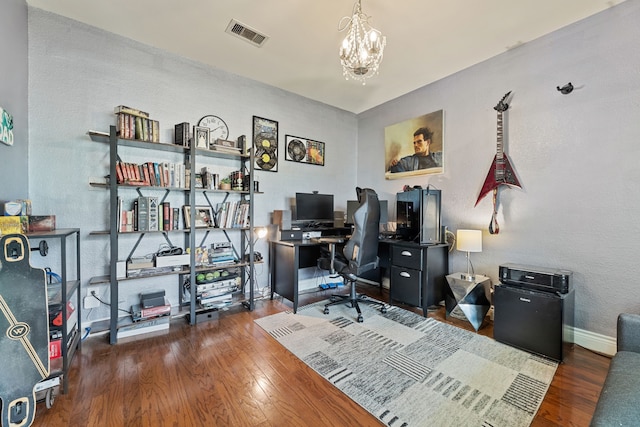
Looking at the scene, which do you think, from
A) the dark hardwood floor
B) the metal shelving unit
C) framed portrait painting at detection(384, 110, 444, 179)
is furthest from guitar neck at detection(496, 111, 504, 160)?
the metal shelving unit

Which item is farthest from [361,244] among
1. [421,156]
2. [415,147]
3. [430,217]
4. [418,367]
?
[415,147]

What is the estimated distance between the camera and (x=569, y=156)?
2.32 m

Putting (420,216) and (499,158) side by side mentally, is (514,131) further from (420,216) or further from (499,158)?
(420,216)

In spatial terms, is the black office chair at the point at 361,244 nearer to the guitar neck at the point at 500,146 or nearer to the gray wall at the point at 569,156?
the gray wall at the point at 569,156

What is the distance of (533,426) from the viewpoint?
1.39 metres

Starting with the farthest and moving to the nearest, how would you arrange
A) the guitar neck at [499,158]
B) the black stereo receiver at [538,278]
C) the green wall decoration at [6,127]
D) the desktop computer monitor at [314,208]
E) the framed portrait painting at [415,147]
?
the desktop computer monitor at [314,208] → the framed portrait painting at [415,147] → the guitar neck at [499,158] → the black stereo receiver at [538,278] → the green wall decoration at [6,127]

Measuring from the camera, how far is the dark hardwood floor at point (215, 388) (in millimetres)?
1439

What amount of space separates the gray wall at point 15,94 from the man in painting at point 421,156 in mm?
3838

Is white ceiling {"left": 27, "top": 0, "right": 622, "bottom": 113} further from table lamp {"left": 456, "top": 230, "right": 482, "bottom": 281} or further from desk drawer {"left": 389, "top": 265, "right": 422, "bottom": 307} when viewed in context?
desk drawer {"left": 389, "top": 265, "right": 422, "bottom": 307}

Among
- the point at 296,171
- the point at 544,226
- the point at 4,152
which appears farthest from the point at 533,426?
the point at 4,152

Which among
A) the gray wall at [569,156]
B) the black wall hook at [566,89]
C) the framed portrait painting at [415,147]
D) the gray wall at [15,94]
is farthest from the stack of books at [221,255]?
the black wall hook at [566,89]

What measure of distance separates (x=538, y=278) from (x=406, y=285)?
1177 mm

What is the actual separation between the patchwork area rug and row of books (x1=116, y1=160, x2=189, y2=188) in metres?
1.70

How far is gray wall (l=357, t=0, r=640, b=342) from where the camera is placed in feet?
6.75
